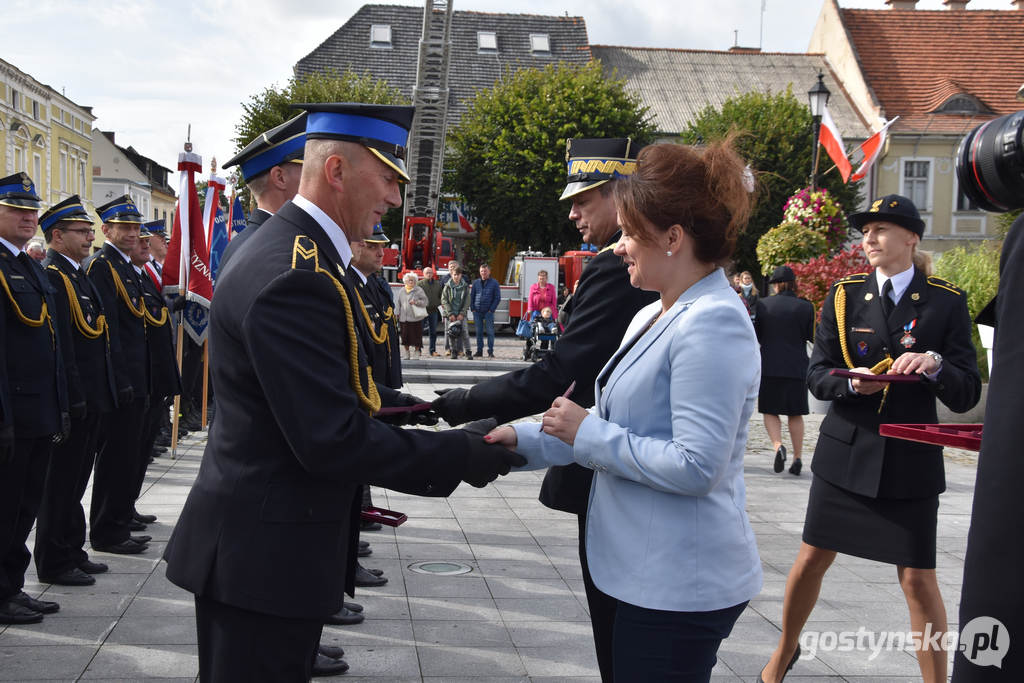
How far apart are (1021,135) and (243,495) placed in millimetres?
1741

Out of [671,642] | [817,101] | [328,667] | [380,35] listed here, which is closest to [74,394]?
[328,667]

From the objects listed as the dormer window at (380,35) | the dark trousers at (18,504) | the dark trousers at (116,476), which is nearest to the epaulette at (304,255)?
the dark trousers at (18,504)

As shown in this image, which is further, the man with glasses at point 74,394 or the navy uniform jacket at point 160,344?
the navy uniform jacket at point 160,344

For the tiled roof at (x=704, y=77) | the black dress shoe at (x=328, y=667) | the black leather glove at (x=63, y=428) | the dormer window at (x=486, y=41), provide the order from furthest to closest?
the dormer window at (x=486, y=41), the tiled roof at (x=704, y=77), the black leather glove at (x=63, y=428), the black dress shoe at (x=328, y=667)

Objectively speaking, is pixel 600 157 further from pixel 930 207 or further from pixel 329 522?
pixel 930 207

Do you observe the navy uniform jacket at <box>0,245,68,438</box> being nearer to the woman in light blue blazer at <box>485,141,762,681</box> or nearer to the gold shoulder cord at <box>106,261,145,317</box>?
the gold shoulder cord at <box>106,261,145,317</box>

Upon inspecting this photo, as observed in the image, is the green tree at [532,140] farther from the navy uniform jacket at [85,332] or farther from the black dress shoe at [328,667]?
the black dress shoe at [328,667]

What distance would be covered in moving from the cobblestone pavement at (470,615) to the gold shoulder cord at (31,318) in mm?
1486

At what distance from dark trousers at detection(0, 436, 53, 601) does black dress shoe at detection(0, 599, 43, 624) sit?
98mm

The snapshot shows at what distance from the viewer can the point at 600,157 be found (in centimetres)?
357

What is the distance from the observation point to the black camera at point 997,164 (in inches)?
57.4

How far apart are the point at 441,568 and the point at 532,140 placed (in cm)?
3000

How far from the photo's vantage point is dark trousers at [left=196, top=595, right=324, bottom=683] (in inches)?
85.7

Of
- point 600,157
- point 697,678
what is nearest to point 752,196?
point 600,157
